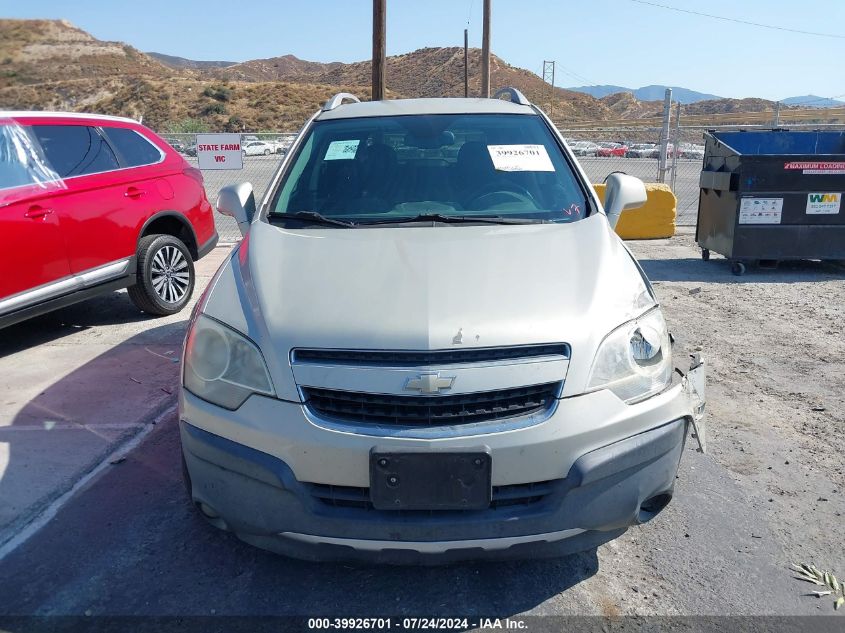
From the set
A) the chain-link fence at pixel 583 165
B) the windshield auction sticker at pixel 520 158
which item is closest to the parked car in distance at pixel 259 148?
the chain-link fence at pixel 583 165

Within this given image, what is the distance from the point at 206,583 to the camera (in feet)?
8.69

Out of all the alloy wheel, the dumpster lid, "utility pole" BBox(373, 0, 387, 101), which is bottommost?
the alloy wheel

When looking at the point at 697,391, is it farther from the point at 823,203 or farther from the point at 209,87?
the point at 209,87

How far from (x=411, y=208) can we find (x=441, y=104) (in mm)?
1060

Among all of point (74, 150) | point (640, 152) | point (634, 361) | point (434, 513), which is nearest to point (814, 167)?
point (634, 361)

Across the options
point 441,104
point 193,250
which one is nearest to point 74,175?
point 193,250

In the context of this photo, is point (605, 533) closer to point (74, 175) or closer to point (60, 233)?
point (60, 233)

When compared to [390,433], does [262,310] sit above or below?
above

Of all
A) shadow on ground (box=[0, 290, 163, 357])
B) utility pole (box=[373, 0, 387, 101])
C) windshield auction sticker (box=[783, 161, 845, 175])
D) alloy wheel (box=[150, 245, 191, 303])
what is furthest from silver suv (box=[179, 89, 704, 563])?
utility pole (box=[373, 0, 387, 101])

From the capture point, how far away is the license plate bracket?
212 cm

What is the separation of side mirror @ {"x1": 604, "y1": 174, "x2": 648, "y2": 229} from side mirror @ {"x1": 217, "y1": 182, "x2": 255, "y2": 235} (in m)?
1.85

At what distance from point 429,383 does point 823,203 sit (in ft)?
24.3

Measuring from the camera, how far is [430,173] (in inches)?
142

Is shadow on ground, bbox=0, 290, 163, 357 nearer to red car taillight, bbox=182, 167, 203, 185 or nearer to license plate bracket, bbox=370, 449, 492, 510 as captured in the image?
red car taillight, bbox=182, 167, 203, 185
